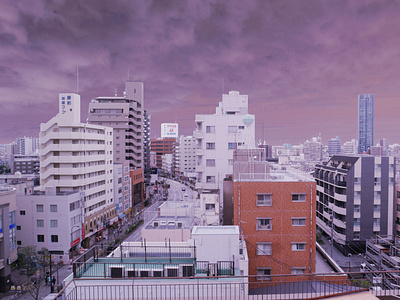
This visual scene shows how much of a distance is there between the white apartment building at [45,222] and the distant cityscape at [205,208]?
84mm

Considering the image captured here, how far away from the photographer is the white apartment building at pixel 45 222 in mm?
24562

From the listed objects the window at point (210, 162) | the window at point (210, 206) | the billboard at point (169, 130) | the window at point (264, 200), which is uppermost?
the billboard at point (169, 130)

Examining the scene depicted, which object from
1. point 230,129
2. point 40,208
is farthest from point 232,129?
point 40,208

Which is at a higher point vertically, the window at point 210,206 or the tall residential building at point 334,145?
the tall residential building at point 334,145

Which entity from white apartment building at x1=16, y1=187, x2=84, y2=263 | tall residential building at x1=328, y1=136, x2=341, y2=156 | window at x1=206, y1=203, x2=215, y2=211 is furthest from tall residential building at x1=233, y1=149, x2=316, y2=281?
tall residential building at x1=328, y1=136, x2=341, y2=156

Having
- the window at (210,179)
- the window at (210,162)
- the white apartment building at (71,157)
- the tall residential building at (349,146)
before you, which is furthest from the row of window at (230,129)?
the tall residential building at (349,146)

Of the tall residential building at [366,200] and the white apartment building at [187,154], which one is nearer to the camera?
the tall residential building at [366,200]

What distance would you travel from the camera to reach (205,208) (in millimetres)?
19828

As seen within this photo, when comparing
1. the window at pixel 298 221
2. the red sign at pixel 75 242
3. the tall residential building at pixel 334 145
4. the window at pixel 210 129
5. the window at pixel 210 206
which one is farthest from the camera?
the tall residential building at pixel 334 145

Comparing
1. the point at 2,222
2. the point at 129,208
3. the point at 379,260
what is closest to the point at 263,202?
the point at 379,260

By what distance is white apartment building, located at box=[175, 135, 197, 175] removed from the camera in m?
88.1

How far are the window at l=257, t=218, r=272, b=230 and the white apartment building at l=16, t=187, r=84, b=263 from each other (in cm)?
1801

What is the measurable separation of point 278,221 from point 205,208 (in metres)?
7.28

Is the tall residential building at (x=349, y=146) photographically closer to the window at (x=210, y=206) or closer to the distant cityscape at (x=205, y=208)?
the distant cityscape at (x=205, y=208)
